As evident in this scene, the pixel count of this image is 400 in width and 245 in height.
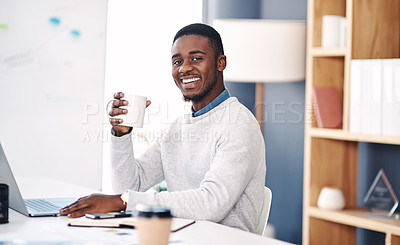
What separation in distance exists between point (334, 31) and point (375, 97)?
41 cm

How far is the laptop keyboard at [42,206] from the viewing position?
137 cm

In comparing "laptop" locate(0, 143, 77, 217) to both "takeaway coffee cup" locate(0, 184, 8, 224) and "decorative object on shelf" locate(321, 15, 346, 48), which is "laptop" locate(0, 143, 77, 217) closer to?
"takeaway coffee cup" locate(0, 184, 8, 224)

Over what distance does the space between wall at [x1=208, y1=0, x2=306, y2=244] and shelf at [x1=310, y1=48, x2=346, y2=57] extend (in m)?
0.62

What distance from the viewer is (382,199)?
2.39 metres

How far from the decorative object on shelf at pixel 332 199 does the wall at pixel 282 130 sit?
662mm

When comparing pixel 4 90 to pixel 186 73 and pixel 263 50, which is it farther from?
pixel 186 73

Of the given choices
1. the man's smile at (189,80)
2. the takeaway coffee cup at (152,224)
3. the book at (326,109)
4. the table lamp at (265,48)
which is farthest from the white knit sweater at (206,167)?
the table lamp at (265,48)

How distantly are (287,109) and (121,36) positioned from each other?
4.05ft

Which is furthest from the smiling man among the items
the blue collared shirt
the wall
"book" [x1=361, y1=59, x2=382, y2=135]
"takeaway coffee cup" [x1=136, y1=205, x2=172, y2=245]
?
the wall

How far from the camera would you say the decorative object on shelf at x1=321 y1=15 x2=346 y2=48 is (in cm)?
254

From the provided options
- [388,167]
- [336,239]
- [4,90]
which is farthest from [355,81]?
[4,90]

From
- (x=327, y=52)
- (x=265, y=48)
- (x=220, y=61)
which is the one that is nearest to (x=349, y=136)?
(x=327, y=52)

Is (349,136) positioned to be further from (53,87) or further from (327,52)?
(53,87)

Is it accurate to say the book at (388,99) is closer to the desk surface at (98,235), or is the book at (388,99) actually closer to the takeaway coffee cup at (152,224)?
the desk surface at (98,235)
